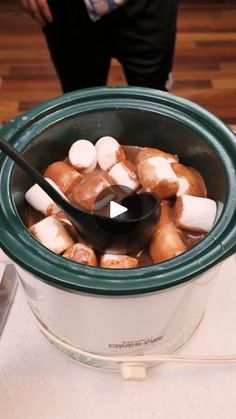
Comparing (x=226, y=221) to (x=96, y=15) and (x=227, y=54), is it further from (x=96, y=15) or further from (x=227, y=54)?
(x=227, y=54)

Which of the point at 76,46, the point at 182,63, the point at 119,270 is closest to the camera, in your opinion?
the point at 119,270

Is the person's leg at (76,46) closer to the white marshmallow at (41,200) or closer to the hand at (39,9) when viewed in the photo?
the hand at (39,9)

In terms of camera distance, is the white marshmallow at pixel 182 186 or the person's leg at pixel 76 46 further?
the person's leg at pixel 76 46

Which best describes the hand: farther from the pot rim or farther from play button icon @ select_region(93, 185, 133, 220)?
play button icon @ select_region(93, 185, 133, 220)

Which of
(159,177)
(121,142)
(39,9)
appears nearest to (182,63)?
(39,9)

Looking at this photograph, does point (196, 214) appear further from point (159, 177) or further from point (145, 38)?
point (145, 38)

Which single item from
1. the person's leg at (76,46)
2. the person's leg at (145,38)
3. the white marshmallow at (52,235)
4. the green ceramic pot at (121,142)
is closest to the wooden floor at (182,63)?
the person's leg at (76,46)

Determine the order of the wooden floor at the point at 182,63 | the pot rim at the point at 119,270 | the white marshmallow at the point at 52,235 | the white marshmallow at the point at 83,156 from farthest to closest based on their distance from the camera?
the wooden floor at the point at 182,63
the white marshmallow at the point at 83,156
the white marshmallow at the point at 52,235
the pot rim at the point at 119,270
